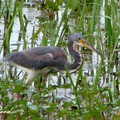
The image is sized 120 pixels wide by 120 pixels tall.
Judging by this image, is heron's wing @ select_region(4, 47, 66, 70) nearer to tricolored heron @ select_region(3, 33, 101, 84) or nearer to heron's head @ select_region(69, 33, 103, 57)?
tricolored heron @ select_region(3, 33, 101, 84)

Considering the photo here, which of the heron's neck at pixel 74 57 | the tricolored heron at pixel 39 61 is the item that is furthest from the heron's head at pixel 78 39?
the tricolored heron at pixel 39 61

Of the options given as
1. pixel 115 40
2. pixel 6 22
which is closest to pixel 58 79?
pixel 115 40

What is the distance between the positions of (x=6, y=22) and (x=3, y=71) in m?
1.11

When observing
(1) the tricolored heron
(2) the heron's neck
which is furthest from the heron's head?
(1) the tricolored heron

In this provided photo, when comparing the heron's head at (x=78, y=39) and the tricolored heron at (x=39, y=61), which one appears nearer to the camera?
the tricolored heron at (x=39, y=61)

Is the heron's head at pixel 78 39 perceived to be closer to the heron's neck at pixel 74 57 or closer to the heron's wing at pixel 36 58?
the heron's neck at pixel 74 57

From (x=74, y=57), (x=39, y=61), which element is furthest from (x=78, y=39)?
(x=39, y=61)

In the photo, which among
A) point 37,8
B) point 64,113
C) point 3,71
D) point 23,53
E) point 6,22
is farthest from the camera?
point 37,8

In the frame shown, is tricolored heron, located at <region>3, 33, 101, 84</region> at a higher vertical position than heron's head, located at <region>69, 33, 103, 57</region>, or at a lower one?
lower

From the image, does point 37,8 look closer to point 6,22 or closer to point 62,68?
point 6,22

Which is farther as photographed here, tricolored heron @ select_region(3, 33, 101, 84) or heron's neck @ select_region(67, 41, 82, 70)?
heron's neck @ select_region(67, 41, 82, 70)

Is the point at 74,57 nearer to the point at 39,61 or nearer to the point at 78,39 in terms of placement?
the point at 78,39

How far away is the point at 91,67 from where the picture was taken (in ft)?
23.0

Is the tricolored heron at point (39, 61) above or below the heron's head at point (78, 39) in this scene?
below
